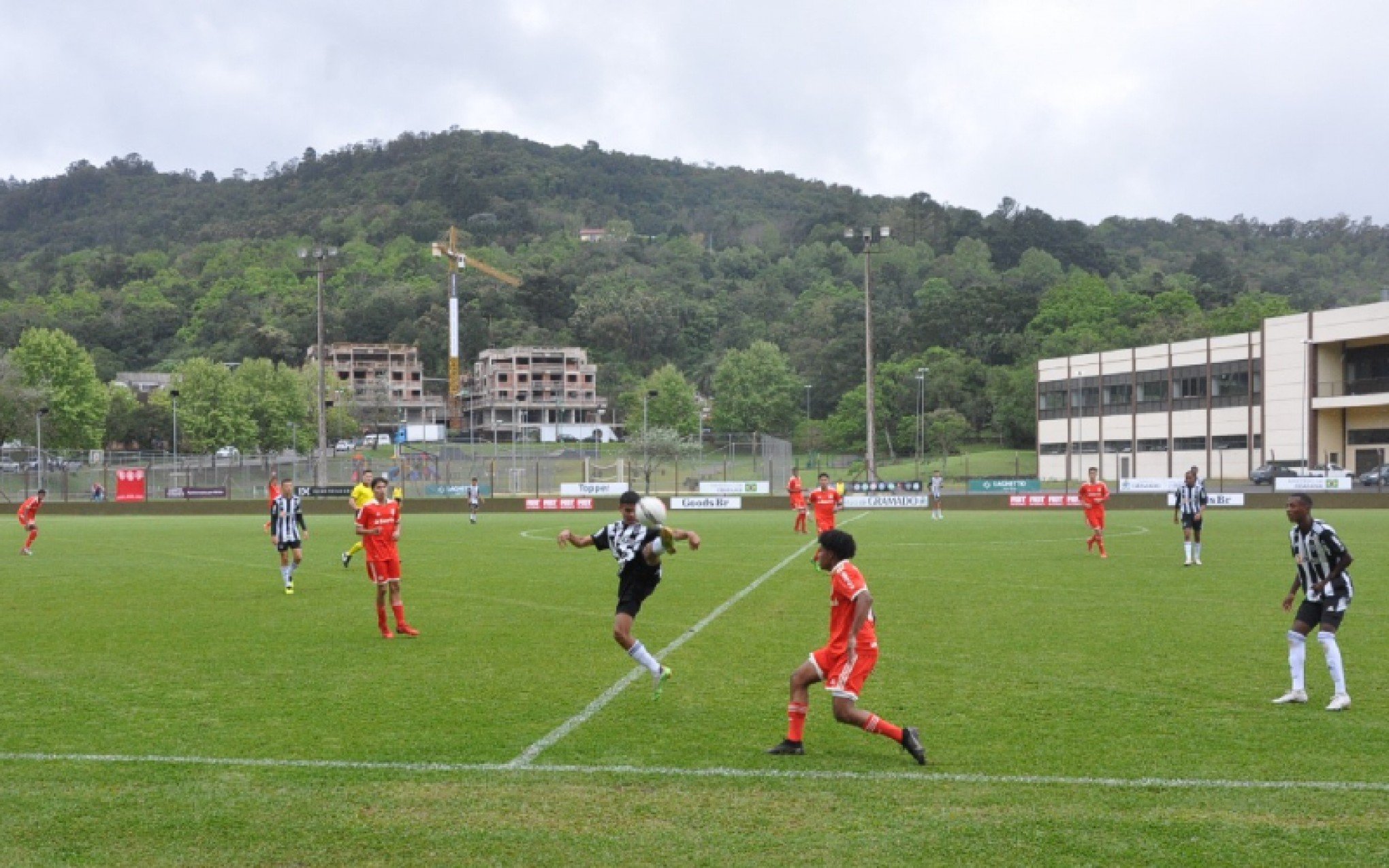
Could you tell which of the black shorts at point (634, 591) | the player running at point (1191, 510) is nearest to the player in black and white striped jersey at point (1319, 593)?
the black shorts at point (634, 591)

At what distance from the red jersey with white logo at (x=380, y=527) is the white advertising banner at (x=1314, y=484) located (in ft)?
165

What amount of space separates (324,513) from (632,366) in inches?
4360

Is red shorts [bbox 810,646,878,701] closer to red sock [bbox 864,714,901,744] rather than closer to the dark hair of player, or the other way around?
red sock [bbox 864,714,901,744]

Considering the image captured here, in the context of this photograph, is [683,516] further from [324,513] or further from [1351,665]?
[1351,665]

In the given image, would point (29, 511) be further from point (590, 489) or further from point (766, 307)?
point (766, 307)

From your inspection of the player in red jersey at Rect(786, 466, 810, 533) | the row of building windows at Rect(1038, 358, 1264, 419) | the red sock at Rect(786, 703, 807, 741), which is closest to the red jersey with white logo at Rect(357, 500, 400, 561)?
the red sock at Rect(786, 703, 807, 741)

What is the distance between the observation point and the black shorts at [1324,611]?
35.4ft

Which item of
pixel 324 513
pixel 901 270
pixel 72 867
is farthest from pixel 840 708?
pixel 901 270

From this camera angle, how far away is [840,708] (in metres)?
8.79

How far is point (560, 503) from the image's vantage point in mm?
57281

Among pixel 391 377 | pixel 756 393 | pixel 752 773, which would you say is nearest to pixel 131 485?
pixel 752 773

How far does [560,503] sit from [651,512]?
47.3m

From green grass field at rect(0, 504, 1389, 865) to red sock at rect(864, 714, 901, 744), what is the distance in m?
0.30

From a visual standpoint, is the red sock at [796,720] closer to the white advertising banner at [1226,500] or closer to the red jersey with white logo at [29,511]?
the red jersey with white logo at [29,511]
